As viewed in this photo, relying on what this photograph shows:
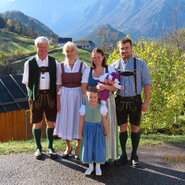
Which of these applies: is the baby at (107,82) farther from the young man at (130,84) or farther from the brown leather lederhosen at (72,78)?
the brown leather lederhosen at (72,78)

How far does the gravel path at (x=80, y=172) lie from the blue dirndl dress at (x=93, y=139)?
33 centimetres

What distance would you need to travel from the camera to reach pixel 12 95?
23531mm

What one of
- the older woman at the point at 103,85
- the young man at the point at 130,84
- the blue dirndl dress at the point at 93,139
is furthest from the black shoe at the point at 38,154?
the young man at the point at 130,84

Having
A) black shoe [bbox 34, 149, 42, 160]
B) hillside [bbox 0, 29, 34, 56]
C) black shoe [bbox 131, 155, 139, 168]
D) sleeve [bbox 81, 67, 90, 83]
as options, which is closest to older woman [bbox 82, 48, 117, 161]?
sleeve [bbox 81, 67, 90, 83]

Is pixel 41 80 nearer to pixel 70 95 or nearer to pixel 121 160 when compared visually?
pixel 70 95

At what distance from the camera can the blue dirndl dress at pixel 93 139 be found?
556cm

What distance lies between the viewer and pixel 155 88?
13039 mm

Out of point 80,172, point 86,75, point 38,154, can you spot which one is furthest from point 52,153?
point 86,75

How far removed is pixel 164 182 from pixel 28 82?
271cm

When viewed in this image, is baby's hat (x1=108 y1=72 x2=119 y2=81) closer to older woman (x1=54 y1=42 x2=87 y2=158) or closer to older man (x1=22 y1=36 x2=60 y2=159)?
older woman (x1=54 y1=42 x2=87 y2=158)

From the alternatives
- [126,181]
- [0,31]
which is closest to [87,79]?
[126,181]

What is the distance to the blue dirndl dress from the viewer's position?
5.56 metres

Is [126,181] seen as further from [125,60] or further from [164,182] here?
[125,60]

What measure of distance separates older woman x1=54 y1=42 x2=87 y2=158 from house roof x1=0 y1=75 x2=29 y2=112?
635 inches
